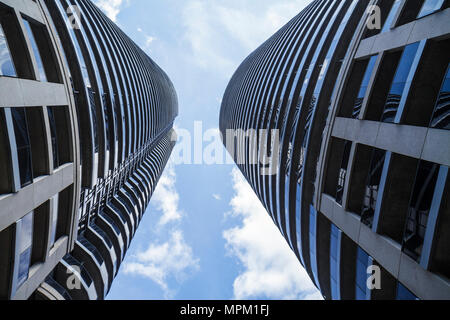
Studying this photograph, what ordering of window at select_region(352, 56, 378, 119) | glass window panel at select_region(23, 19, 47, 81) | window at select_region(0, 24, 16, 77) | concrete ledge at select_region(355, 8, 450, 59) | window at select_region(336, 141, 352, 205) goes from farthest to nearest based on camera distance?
window at select_region(336, 141, 352, 205) → window at select_region(352, 56, 378, 119) → glass window panel at select_region(23, 19, 47, 81) → window at select_region(0, 24, 16, 77) → concrete ledge at select_region(355, 8, 450, 59)

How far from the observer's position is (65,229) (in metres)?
16.2

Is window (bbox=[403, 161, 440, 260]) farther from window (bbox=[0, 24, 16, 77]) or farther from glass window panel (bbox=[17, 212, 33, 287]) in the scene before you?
window (bbox=[0, 24, 16, 77])

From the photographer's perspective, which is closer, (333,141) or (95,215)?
(333,141)

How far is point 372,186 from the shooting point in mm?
12859

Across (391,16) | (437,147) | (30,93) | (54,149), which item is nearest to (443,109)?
(437,147)

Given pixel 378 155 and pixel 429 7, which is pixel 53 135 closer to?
pixel 378 155

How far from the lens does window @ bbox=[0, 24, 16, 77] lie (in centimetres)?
1036

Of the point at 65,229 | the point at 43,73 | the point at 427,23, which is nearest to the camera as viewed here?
the point at 427,23

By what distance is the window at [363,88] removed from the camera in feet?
45.6

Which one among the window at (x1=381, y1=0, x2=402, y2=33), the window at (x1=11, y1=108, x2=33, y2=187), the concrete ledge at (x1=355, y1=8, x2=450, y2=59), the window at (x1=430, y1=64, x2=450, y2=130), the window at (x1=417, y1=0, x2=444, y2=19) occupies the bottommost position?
the window at (x1=11, y1=108, x2=33, y2=187)

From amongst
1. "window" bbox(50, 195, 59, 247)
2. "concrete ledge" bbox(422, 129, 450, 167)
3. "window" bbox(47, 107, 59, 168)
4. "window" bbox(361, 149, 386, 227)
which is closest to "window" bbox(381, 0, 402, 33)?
"window" bbox(361, 149, 386, 227)

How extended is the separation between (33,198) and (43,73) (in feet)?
23.4
